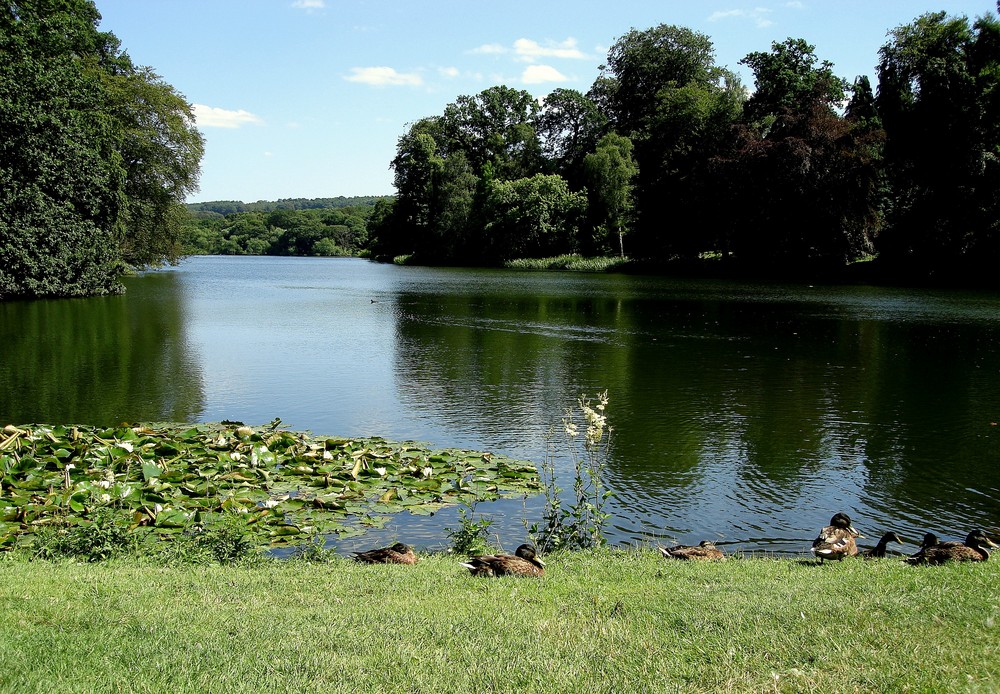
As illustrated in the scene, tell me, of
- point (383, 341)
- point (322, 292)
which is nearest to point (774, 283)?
point (322, 292)

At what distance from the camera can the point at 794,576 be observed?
6938 mm

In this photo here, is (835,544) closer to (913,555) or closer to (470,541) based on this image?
(913,555)

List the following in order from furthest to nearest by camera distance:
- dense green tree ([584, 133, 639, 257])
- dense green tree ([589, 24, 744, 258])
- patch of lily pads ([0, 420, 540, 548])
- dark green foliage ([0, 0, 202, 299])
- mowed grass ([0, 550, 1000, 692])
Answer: dense green tree ([584, 133, 639, 257]), dense green tree ([589, 24, 744, 258]), dark green foliage ([0, 0, 202, 299]), patch of lily pads ([0, 420, 540, 548]), mowed grass ([0, 550, 1000, 692])

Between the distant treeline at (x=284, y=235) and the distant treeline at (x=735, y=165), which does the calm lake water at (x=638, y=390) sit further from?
the distant treeline at (x=284, y=235)

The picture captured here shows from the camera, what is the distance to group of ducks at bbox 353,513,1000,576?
688 cm

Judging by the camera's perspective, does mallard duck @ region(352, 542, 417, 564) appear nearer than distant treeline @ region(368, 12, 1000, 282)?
Yes

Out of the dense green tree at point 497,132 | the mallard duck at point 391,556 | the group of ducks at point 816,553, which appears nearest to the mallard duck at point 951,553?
the group of ducks at point 816,553

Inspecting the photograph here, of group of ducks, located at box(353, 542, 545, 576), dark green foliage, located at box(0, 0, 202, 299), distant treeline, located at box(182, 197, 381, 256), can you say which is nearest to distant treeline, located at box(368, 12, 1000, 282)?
dark green foliage, located at box(0, 0, 202, 299)

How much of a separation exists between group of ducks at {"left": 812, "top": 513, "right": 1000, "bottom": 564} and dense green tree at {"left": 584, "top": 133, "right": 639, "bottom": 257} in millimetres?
71434

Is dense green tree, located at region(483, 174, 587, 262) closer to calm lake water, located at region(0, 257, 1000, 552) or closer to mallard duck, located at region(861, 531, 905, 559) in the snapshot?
calm lake water, located at region(0, 257, 1000, 552)

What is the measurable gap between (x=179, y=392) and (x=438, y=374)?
233 inches

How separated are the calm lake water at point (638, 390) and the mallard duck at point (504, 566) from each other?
1648 mm

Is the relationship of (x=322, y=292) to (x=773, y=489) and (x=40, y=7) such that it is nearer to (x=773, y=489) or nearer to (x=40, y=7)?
(x=40, y=7)

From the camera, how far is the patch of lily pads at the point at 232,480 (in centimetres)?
855
